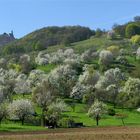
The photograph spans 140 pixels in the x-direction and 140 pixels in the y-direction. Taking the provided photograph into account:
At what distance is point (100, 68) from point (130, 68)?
12.3 metres

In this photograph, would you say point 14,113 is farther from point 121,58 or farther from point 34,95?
point 121,58

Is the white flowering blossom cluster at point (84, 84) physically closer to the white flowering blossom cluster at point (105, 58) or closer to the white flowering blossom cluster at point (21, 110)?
the white flowering blossom cluster at point (105, 58)

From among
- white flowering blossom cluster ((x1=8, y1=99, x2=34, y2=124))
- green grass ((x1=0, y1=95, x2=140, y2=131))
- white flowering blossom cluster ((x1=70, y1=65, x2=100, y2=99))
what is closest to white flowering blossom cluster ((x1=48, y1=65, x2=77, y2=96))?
white flowering blossom cluster ((x1=70, y1=65, x2=100, y2=99))

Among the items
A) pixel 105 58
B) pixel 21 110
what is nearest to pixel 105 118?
pixel 21 110

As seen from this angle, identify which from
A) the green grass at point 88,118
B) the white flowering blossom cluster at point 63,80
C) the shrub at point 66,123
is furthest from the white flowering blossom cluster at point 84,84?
the shrub at point 66,123

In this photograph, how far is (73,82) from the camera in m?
151

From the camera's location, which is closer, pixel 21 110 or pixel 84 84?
pixel 21 110

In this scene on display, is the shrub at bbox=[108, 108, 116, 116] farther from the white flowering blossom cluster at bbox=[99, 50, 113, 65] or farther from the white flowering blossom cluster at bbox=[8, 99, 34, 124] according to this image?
the white flowering blossom cluster at bbox=[99, 50, 113, 65]

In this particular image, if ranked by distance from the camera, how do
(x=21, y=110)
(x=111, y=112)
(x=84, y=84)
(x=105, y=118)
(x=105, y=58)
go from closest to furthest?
1. (x=21, y=110)
2. (x=105, y=118)
3. (x=111, y=112)
4. (x=84, y=84)
5. (x=105, y=58)

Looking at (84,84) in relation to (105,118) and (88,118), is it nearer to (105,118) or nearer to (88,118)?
(105,118)

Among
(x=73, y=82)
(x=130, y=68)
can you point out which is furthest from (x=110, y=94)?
(x=130, y=68)

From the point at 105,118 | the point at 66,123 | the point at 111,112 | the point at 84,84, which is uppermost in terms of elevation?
the point at 84,84

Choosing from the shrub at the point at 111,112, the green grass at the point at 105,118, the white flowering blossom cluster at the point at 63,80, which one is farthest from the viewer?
the white flowering blossom cluster at the point at 63,80

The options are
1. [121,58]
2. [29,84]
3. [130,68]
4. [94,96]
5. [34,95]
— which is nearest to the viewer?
[34,95]
